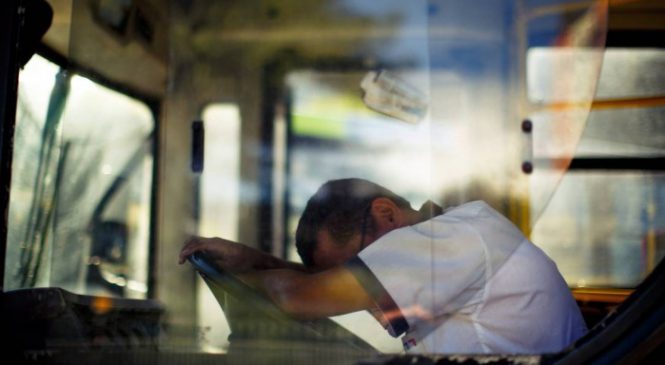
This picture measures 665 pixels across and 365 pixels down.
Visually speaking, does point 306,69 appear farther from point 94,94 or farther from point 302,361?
point 302,361

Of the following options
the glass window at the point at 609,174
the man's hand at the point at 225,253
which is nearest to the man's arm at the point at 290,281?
the man's hand at the point at 225,253

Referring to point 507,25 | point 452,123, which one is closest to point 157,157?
point 452,123

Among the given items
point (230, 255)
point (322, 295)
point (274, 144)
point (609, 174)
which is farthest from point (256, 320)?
point (609, 174)

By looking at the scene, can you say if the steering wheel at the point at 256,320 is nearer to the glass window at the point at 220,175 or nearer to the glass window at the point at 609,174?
the glass window at the point at 220,175

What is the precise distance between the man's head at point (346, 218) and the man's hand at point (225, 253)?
13 cm

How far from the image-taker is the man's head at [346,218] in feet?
5.68

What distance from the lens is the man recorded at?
1562mm

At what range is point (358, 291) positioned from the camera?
1.58m

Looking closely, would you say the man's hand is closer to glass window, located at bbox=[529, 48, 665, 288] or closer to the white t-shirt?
the white t-shirt

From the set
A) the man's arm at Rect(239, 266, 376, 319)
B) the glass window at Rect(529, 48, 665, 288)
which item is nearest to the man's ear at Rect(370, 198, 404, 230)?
the man's arm at Rect(239, 266, 376, 319)

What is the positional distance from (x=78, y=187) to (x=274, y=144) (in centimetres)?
68

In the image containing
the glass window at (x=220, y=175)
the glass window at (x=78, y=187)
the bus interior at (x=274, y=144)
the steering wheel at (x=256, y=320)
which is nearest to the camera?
the steering wheel at (x=256, y=320)

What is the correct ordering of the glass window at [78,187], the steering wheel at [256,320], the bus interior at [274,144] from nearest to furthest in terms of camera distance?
the steering wheel at [256,320], the bus interior at [274,144], the glass window at [78,187]

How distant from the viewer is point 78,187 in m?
1.95
